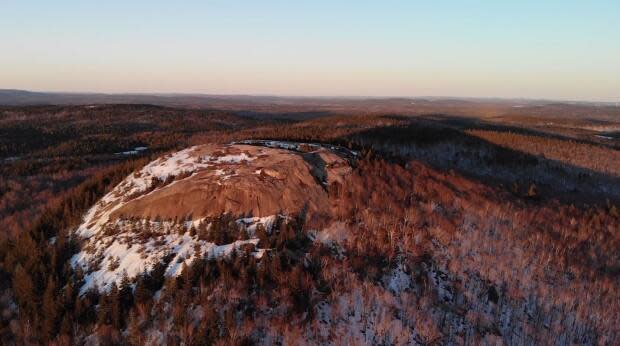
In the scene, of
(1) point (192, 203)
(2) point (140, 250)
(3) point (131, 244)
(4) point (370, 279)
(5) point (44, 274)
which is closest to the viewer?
(4) point (370, 279)

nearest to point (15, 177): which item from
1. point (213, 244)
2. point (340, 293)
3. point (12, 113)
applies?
point (213, 244)

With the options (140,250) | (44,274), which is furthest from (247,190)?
(44,274)

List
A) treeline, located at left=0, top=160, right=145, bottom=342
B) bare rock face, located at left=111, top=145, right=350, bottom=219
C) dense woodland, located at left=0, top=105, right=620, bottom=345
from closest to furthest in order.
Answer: dense woodland, located at left=0, top=105, right=620, bottom=345
treeline, located at left=0, top=160, right=145, bottom=342
bare rock face, located at left=111, top=145, right=350, bottom=219

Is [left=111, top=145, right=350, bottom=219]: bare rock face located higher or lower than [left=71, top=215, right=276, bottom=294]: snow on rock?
higher

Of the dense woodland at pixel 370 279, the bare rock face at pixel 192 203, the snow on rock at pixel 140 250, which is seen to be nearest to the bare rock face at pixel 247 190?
the bare rock face at pixel 192 203

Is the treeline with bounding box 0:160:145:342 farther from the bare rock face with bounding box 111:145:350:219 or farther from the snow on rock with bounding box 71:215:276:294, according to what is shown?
the bare rock face with bounding box 111:145:350:219

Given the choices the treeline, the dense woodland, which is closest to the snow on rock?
the dense woodland

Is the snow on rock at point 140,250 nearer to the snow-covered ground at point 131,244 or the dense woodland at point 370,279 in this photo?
the snow-covered ground at point 131,244

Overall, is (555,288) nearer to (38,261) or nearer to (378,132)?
(38,261)

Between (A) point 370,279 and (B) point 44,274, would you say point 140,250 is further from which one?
(A) point 370,279
